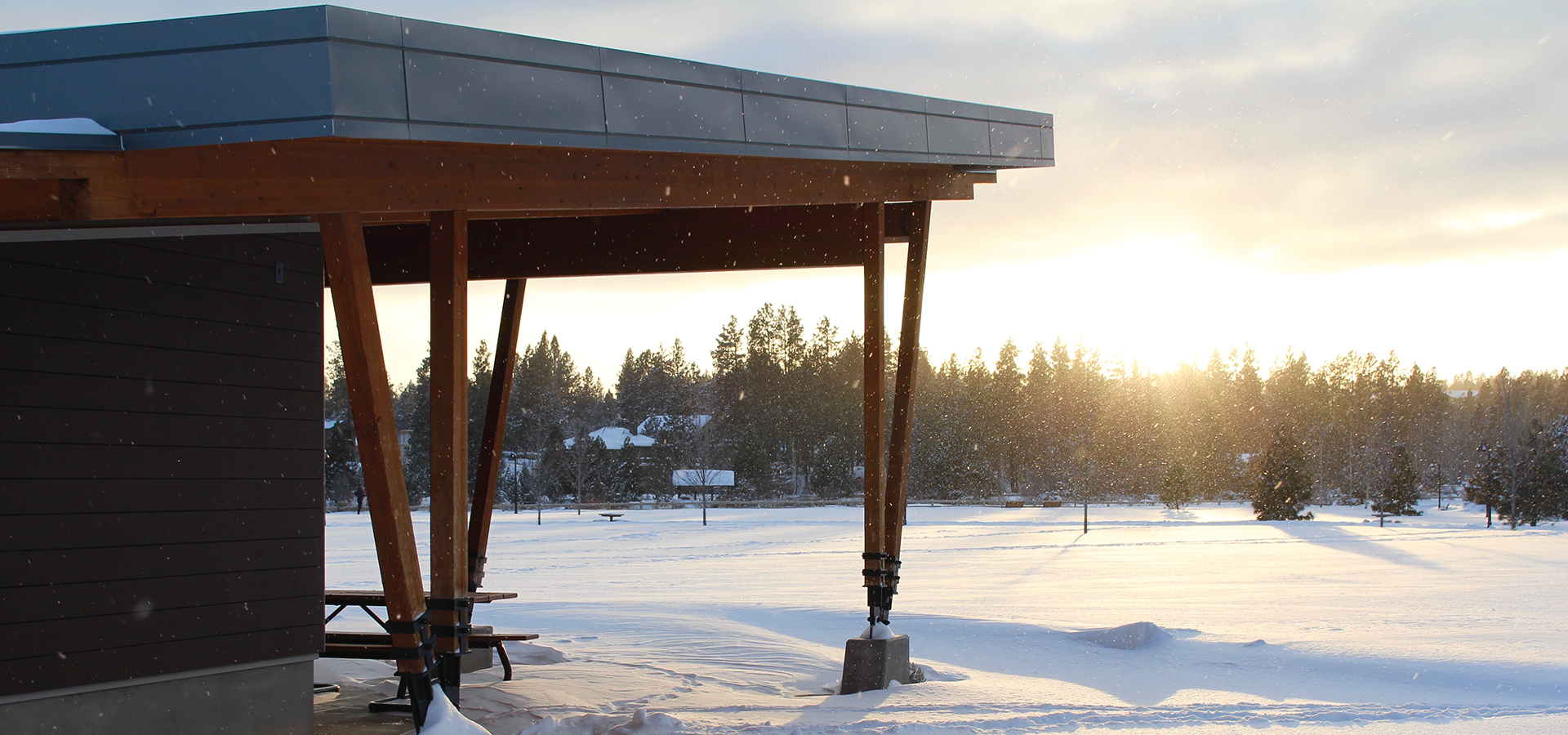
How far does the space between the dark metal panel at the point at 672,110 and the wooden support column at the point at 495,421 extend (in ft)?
13.9

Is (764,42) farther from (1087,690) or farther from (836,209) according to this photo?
(1087,690)

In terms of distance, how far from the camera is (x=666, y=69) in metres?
4.96

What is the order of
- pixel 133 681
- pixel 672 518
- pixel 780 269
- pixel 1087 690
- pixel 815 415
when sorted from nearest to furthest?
pixel 133 681
pixel 1087 690
pixel 780 269
pixel 672 518
pixel 815 415

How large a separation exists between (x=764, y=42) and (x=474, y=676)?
5795mm

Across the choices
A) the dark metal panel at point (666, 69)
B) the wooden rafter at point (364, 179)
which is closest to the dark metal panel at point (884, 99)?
the wooden rafter at point (364, 179)

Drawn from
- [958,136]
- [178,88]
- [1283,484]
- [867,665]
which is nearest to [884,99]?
[958,136]

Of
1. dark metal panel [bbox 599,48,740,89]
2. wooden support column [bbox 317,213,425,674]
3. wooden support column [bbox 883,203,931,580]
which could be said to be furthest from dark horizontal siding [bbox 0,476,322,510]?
wooden support column [bbox 883,203,931,580]

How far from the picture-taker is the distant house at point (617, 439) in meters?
59.1

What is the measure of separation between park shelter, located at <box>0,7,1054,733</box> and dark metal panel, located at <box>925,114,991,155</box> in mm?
22

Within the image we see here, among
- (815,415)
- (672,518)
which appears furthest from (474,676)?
(815,415)

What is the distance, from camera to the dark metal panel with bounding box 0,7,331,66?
3.69m

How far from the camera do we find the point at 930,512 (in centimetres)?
4044

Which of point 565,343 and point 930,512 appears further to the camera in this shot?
point 565,343

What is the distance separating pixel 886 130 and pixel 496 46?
2799mm
